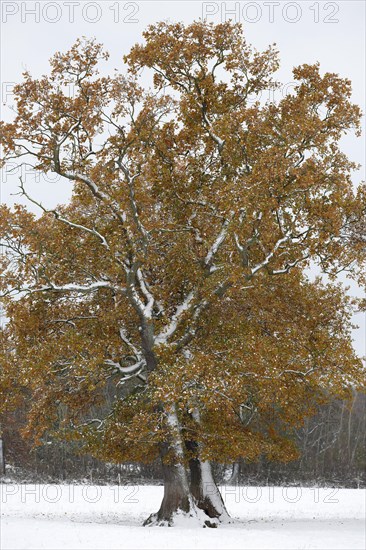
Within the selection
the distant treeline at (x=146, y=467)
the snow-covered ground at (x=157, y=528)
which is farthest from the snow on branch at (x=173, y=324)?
the distant treeline at (x=146, y=467)

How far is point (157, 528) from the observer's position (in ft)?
59.1

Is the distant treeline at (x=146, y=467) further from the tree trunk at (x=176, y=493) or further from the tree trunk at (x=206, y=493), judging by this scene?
the tree trunk at (x=176, y=493)

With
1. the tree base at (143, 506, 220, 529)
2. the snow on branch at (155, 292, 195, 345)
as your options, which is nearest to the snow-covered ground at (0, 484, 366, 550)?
the tree base at (143, 506, 220, 529)

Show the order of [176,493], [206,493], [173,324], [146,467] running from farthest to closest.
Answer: [146,467]
[206,493]
[173,324]
[176,493]

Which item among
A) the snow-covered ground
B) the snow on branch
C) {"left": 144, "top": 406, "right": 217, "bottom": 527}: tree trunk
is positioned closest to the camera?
the snow-covered ground

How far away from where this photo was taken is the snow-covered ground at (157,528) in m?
15.3

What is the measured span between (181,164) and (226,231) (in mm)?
3608

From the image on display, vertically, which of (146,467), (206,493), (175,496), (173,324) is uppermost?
(173,324)

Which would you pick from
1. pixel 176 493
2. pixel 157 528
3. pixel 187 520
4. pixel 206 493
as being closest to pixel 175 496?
pixel 176 493

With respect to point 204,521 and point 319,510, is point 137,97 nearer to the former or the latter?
point 204,521

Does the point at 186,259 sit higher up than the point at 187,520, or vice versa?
the point at 186,259

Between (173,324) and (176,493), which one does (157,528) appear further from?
(173,324)

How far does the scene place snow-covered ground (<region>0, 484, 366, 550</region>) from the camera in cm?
1527

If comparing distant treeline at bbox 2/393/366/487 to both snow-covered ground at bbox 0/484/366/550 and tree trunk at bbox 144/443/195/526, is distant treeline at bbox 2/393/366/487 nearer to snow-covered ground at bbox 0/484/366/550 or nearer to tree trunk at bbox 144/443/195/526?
snow-covered ground at bbox 0/484/366/550
